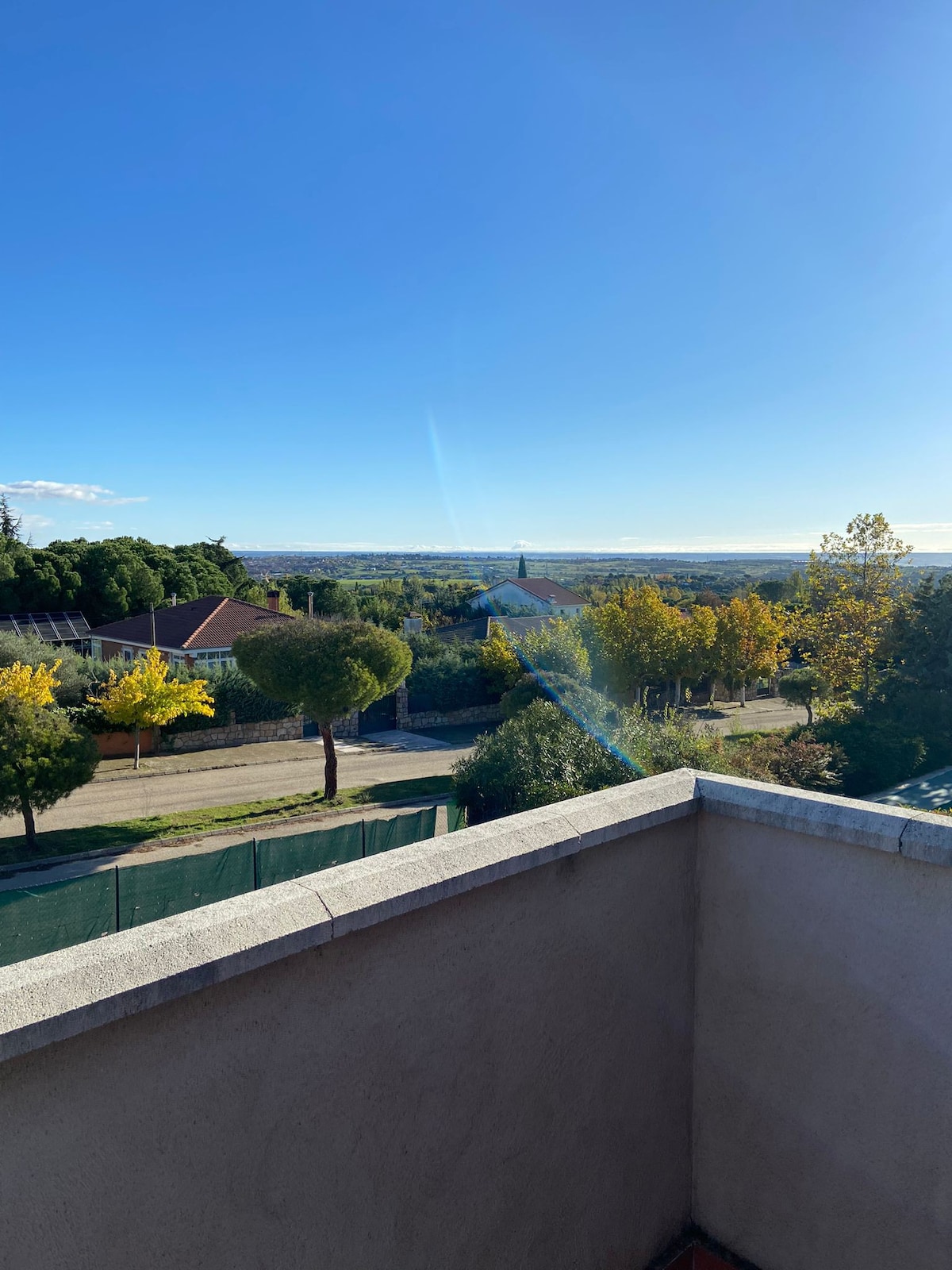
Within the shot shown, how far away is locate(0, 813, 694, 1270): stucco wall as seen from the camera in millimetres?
1544

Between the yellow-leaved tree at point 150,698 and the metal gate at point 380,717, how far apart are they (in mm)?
7808

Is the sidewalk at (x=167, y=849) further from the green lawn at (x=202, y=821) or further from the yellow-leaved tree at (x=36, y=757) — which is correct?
the yellow-leaved tree at (x=36, y=757)

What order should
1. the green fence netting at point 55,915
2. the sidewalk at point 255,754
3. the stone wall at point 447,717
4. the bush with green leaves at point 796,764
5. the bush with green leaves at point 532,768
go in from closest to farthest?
the green fence netting at point 55,915
the bush with green leaves at point 532,768
the bush with green leaves at point 796,764
the sidewalk at point 255,754
the stone wall at point 447,717

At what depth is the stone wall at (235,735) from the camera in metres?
22.7

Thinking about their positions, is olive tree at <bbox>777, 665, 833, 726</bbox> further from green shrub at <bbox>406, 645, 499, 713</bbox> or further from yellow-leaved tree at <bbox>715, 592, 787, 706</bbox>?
green shrub at <bbox>406, 645, 499, 713</bbox>

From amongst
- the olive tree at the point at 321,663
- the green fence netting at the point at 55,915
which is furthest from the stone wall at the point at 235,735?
the green fence netting at the point at 55,915

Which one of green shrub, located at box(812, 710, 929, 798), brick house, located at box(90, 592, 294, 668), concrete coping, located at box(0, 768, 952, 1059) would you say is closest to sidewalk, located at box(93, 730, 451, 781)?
brick house, located at box(90, 592, 294, 668)

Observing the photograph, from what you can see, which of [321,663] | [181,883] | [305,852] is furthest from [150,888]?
[321,663]

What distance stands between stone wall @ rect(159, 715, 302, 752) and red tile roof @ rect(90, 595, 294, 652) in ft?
14.3

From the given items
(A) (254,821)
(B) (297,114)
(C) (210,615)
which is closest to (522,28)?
(B) (297,114)

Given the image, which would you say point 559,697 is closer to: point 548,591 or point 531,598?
point 531,598

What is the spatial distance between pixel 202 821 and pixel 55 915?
24.5 ft

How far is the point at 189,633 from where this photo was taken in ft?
92.7

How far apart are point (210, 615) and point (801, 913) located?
96.6 ft
